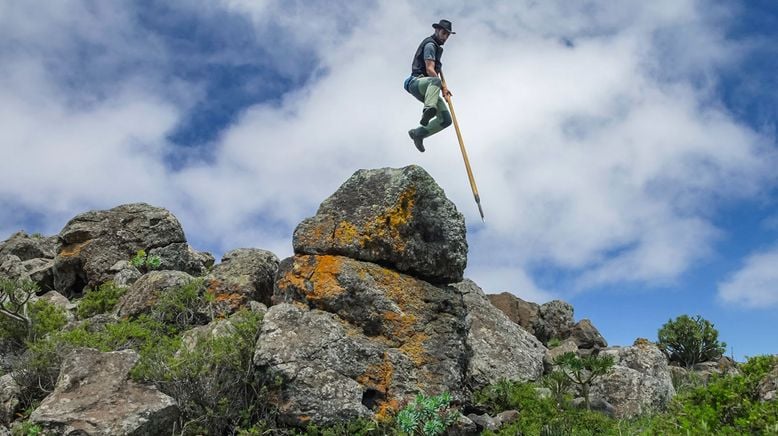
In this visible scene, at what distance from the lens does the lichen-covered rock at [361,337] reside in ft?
38.0

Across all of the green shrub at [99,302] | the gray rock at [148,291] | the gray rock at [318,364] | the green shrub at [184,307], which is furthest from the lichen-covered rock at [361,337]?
the green shrub at [99,302]

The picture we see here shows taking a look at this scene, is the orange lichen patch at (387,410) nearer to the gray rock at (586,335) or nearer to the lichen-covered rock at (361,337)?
the lichen-covered rock at (361,337)

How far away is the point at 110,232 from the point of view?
23703 millimetres

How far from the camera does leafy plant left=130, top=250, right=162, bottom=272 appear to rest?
73.5ft

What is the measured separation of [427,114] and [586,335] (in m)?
11.6

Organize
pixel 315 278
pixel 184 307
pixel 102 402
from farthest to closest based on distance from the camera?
pixel 184 307 → pixel 315 278 → pixel 102 402

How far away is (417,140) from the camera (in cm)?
1752

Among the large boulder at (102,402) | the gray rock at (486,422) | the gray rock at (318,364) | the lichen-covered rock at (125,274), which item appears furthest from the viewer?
the lichen-covered rock at (125,274)

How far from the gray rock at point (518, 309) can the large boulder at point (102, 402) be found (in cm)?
1446

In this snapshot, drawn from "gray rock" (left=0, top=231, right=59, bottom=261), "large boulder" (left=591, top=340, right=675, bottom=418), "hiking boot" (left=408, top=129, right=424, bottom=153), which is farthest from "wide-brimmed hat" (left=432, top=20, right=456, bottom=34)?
"gray rock" (left=0, top=231, right=59, bottom=261)

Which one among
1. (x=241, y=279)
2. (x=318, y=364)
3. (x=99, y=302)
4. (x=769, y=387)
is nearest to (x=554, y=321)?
(x=241, y=279)

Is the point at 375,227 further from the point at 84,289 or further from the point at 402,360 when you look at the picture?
the point at 84,289

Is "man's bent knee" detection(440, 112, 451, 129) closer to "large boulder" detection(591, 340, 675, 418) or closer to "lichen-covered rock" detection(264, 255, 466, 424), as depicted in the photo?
"lichen-covered rock" detection(264, 255, 466, 424)

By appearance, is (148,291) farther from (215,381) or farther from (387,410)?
(387,410)
